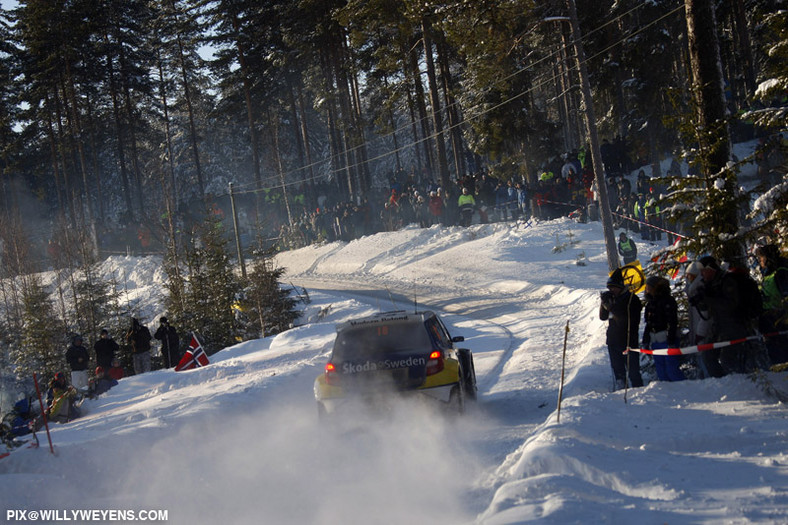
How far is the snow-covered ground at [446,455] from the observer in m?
5.37

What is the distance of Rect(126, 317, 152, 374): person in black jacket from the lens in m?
19.2

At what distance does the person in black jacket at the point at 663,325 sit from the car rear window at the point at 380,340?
120 inches

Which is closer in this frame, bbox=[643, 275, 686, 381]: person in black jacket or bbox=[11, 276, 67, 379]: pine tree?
bbox=[643, 275, 686, 381]: person in black jacket

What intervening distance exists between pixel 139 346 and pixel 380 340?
12.7 meters

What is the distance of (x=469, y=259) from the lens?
1101 inches

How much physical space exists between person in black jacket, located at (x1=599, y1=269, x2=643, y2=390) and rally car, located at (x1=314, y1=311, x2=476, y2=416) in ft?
7.27

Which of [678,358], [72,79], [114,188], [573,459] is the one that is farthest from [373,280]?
A: [114,188]

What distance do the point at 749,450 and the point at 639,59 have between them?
2587 centimetres

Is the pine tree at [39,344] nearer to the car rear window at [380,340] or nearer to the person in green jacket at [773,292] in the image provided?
the car rear window at [380,340]

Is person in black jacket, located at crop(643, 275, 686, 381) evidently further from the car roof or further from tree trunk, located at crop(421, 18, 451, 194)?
tree trunk, located at crop(421, 18, 451, 194)

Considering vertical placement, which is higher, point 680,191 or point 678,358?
point 680,191

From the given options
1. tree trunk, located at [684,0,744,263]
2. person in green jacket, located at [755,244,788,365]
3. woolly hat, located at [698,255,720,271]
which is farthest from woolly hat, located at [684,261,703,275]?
person in green jacket, located at [755,244,788,365]

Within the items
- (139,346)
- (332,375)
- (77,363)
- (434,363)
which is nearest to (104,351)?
(77,363)

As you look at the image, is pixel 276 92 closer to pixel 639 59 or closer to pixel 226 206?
pixel 226 206
